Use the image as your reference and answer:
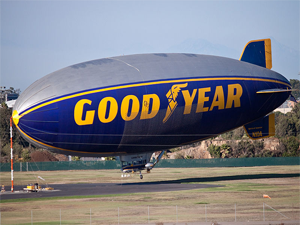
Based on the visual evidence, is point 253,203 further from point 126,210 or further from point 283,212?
point 126,210

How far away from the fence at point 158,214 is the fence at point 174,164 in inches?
2644

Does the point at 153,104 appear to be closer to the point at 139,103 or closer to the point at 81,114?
the point at 139,103

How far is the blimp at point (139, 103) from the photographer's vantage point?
117 feet

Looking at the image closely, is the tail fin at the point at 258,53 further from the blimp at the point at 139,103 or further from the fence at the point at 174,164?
the fence at the point at 174,164

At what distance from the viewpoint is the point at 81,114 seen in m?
36.0

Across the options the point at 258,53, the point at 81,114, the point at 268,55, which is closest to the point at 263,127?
the point at 268,55

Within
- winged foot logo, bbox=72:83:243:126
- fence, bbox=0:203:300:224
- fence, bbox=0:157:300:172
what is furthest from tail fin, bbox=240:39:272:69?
fence, bbox=0:157:300:172

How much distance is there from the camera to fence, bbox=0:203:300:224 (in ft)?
90.6

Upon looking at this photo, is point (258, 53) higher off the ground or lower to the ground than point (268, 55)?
higher

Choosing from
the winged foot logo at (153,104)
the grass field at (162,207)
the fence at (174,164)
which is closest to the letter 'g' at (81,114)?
the winged foot logo at (153,104)

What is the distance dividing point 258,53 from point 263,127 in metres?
8.73

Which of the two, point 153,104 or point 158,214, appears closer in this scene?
point 158,214

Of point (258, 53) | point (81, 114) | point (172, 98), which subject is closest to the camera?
point (81, 114)

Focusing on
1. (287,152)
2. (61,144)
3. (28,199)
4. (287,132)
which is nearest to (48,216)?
(61,144)
